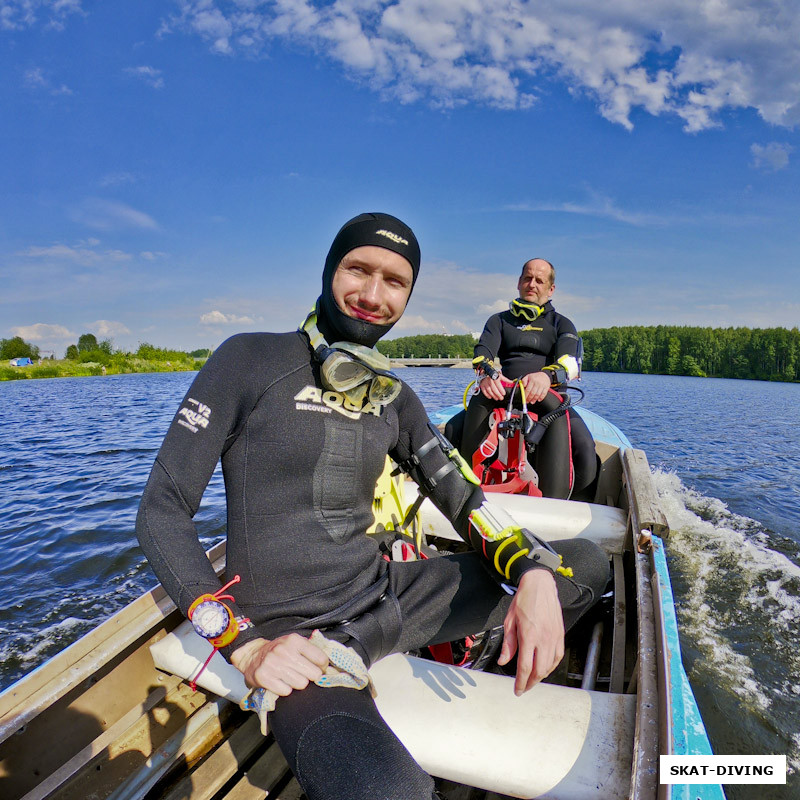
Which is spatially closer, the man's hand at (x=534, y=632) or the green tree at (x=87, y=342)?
the man's hand at (x=534, y=632)

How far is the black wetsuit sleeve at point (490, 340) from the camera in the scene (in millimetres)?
4898

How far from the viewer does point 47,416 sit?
20.0 m

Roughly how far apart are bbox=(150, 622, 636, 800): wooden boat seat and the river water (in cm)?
186

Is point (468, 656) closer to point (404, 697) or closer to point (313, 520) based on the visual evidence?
point (404, 697)

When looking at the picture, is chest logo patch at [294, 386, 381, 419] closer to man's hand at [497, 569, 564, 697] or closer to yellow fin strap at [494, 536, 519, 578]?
yellow fin strap at [494, 536, 519, 578]

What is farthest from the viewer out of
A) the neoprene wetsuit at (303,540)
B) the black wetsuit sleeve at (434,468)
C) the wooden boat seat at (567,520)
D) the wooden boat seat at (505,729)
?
the wooden boat seat at (567,520)

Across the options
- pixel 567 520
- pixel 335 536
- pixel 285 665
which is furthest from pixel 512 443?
pixel 285 665

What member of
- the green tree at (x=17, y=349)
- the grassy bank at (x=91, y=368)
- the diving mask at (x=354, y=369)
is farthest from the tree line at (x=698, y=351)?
the green tree at (x=17, y=349)

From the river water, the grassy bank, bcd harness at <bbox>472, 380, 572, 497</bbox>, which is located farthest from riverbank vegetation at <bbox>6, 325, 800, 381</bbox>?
bcd harness at <bbox>472, 380, 572, 497</bbox>

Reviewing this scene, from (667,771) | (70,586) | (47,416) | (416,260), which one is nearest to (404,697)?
(667,771)

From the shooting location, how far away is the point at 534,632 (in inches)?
63.7

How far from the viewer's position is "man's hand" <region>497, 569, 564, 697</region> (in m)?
1.59

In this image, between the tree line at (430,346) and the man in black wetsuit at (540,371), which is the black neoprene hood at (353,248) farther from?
the tree line at (430,346)

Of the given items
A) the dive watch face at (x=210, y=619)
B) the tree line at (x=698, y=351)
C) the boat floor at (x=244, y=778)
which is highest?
the tree line at (x=698, y=351)
